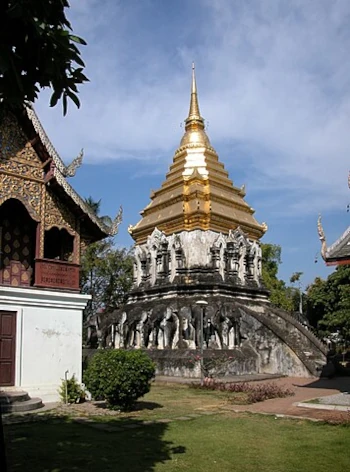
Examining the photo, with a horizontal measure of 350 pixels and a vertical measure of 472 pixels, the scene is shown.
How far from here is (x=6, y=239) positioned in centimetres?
1291

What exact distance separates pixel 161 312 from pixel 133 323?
5.80 feet

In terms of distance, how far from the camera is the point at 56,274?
12883mm

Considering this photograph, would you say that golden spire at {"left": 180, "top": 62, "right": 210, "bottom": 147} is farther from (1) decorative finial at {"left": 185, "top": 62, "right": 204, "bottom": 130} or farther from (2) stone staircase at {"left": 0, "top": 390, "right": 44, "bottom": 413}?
(2) stone staircase at {"left": 0, "top": 390, "right": 44, "bottom": 413}

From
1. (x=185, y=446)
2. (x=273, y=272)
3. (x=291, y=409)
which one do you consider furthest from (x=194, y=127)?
(x=185, y=446)

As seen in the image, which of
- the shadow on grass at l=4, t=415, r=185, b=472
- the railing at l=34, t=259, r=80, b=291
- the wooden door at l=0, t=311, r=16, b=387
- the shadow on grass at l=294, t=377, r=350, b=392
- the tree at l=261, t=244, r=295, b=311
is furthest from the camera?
the tree at l=261, t=244, r=295, b=311

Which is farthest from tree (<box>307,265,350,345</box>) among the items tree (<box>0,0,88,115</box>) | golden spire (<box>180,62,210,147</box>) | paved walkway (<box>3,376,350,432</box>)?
tree (<box>0,0,88,115</box>)

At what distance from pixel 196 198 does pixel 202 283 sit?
491cm

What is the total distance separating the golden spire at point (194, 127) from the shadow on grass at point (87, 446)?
2429cm

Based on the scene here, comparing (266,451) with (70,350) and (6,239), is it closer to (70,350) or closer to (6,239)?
(70,350)

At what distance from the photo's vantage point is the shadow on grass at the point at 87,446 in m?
6.55

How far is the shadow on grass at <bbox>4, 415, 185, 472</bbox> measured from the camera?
6551 millimetres

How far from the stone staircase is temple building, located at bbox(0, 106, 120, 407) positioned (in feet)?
1.20

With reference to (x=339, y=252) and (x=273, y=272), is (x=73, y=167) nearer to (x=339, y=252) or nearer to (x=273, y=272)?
(x=339, y=252)

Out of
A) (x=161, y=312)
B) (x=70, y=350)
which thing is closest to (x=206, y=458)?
(x=70, y=350)
